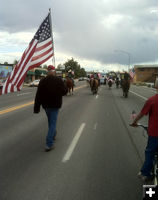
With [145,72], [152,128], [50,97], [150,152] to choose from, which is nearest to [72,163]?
[50,97]

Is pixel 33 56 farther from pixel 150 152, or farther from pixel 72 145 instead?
pixel 150 152

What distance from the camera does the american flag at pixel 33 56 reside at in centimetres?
625

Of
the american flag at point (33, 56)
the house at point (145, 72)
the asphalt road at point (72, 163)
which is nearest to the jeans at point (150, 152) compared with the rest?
the asphalt road at point (72, 163)

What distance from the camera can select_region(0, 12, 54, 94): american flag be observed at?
20.5ft

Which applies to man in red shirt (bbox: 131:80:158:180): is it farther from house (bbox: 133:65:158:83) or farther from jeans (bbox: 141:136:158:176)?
house (bbox: 133:65:158:83)

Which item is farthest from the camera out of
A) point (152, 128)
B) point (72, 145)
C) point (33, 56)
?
point (33, 56)

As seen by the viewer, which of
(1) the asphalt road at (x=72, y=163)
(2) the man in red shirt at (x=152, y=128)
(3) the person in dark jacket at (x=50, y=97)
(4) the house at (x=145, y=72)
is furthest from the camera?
(4) the house at (x=145, y=72)

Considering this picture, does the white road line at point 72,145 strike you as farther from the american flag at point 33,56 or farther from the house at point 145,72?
the house at point 145,72

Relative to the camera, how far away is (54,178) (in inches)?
163

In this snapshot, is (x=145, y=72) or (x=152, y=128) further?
(x=145, y=72)

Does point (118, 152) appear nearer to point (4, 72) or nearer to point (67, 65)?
point (4, 72)

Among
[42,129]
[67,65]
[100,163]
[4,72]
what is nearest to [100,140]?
[100,163]

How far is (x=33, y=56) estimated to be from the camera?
6949mm

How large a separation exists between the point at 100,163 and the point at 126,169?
1.88 feet
